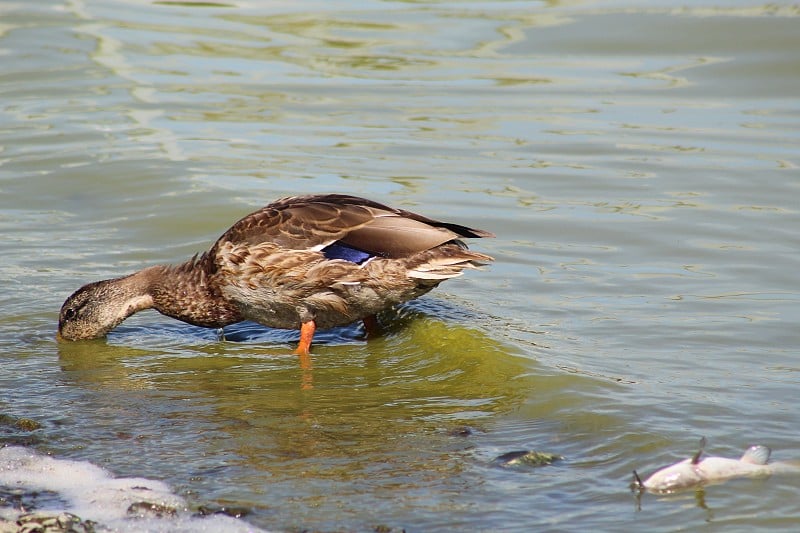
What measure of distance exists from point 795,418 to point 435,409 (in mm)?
1761

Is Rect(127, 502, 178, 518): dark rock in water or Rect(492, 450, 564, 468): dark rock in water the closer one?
Rect(127, 502, 178, 518): dark rock in water

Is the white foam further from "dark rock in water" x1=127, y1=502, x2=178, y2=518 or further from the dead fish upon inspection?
the dead fish

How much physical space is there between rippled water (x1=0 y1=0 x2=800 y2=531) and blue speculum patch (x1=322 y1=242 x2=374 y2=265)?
61 cm

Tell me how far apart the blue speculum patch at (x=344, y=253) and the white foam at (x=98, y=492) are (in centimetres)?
234

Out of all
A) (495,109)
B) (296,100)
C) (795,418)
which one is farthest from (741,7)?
(795,418)

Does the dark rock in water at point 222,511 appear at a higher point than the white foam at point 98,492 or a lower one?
higher

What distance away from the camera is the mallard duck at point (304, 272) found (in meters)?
7.54

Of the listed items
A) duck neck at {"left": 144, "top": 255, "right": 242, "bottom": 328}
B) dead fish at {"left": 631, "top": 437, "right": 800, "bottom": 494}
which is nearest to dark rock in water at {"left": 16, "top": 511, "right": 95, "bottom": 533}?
dead fish at {"left": 631, "top": 437, "right": 800, "bottom": 494}

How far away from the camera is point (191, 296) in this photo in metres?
8.14

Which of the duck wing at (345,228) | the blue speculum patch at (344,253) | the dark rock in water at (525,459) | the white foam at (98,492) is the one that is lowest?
the white foam at (98,492)

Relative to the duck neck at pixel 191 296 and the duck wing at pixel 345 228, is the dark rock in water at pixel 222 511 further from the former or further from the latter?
the duck neck at pixel 191 296

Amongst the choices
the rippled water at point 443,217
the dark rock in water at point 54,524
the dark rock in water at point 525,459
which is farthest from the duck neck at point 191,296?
the dark rock in water at point 54,524

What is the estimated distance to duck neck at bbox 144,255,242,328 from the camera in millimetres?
8109

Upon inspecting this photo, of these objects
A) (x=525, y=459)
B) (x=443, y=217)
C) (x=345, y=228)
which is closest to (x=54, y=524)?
(x=525, y=459)
